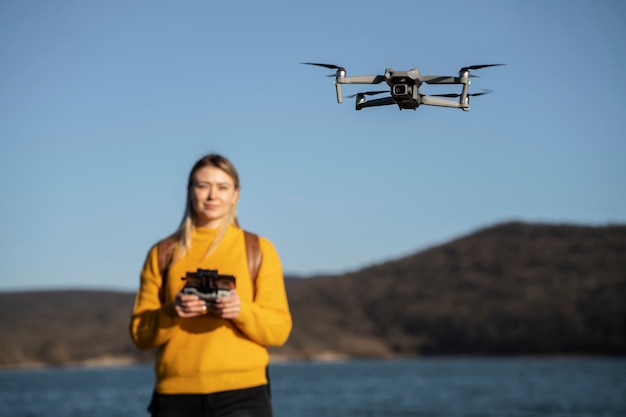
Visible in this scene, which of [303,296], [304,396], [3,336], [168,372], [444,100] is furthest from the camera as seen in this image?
[303,296]

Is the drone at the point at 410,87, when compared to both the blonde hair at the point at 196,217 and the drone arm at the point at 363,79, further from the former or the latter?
the blonde hair at the point at 196,217

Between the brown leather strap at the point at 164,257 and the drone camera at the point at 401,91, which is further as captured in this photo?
the brown leather strap at the point at 164,257

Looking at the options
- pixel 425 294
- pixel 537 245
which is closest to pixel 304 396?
pixel 425 294

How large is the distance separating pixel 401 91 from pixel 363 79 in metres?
0.20

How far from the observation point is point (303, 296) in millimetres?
165625

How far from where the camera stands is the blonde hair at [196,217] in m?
4.62

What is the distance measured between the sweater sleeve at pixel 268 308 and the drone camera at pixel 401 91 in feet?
5.60

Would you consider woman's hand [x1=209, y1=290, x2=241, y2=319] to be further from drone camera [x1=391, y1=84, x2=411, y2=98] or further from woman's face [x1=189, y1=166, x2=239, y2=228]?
drone camera [x1=391, y1=84, x2=411, y2=98]

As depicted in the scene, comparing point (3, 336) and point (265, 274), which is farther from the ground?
point (265, 274)

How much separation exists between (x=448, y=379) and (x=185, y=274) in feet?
290

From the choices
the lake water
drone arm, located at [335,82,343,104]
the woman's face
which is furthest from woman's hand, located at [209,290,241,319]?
the lake water

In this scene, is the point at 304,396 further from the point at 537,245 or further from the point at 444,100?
the point at 537,245

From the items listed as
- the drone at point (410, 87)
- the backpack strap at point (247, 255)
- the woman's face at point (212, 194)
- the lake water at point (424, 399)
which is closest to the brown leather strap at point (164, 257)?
the backpack strap at point (247, 255)

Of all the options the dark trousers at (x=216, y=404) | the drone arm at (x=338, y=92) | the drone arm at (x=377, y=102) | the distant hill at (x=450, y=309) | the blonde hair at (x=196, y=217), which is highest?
the drone arm at (x=338, y=92)
